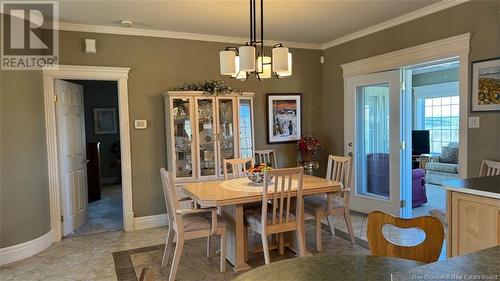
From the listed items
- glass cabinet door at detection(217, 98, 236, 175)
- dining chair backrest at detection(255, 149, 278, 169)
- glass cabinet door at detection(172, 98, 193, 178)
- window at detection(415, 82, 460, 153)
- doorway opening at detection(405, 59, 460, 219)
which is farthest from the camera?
window at detection(415, 82, 460, 153)

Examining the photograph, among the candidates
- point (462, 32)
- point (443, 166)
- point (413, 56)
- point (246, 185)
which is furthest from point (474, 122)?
point (443, 166)

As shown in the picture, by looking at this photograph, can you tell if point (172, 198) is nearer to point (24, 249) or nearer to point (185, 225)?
point (185, 225)

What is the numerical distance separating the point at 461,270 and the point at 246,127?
3.91 meters

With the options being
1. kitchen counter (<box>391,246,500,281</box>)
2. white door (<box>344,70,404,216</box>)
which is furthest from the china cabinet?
kitchen counter (<box>391,246,500,281</box>)

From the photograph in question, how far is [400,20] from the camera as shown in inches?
164

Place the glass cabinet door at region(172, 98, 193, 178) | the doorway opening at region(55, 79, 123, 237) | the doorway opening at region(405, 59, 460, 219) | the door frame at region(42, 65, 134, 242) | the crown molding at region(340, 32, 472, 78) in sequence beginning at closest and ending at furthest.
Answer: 1. the crown molding at region(340, 32, 472, 78)
2. the door frame at region(42, 65, 134, 242)
3. the doorway opening at region(55, 79, 123, 237)
4. the glass cabinet door at region(172, 98, 193, 178)
5. the doorway opening at region(405, 59, 460, 219)

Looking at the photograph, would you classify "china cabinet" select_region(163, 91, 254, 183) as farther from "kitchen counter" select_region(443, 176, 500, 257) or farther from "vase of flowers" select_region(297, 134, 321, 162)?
"kitchen counter" select_region(443, 176, 500, 257)

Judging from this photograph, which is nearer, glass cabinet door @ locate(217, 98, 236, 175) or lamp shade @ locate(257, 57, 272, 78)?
lamp shade @ locate(257, 57, 272, 78)

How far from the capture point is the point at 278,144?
5.39m

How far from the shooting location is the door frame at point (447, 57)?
3523 mm

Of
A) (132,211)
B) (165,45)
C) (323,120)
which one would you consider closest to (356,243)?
(323,120)

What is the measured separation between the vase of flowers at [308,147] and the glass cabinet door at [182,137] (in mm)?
1741

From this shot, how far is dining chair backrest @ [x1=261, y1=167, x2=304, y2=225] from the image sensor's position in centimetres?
296

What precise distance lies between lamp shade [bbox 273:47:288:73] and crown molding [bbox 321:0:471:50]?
2019 mm
